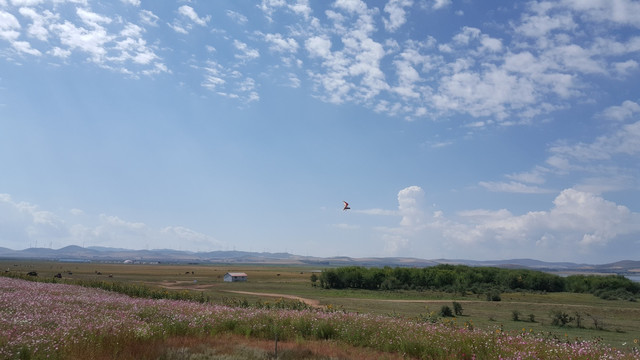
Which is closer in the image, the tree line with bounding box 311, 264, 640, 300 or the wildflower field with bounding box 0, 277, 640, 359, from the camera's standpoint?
the wildflower field with bounding box 0, 277, 640, 359

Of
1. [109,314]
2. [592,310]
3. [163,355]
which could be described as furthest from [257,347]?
[592,310]

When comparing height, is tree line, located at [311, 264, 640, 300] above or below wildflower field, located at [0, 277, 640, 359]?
below

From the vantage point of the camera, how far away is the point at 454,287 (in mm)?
74250

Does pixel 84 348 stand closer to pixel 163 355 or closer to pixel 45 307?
pixel 163 355

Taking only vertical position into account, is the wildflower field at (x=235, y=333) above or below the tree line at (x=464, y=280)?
above

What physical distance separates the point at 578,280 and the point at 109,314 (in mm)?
94683

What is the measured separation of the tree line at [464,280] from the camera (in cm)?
7788

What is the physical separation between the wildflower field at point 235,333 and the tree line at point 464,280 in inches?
2645

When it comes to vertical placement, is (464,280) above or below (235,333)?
below

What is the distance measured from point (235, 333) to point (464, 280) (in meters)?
72.7

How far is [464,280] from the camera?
256 ft

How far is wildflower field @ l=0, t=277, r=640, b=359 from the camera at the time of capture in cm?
946

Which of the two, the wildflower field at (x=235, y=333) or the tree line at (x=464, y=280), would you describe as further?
the tree line at (x=464, y=280)

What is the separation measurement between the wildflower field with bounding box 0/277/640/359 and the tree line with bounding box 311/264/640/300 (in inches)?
2645
